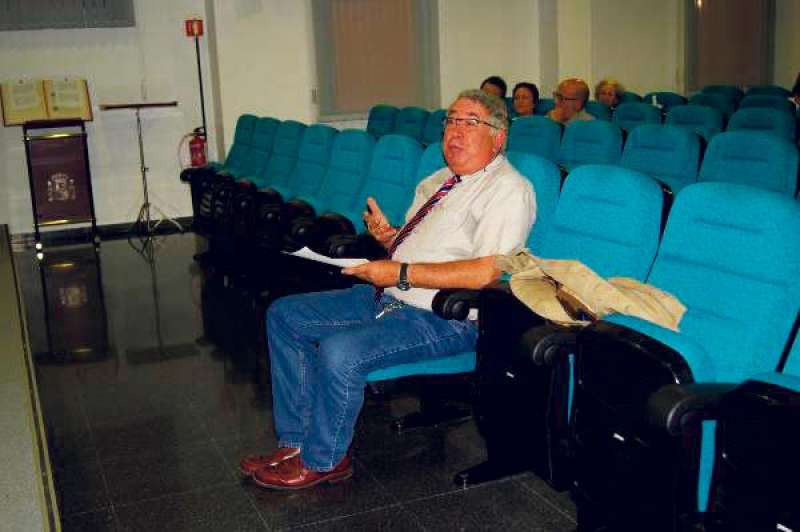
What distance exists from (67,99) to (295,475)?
19.3 ft

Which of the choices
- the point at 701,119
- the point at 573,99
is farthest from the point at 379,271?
the point at 573,99

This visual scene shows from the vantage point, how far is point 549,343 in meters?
2.25

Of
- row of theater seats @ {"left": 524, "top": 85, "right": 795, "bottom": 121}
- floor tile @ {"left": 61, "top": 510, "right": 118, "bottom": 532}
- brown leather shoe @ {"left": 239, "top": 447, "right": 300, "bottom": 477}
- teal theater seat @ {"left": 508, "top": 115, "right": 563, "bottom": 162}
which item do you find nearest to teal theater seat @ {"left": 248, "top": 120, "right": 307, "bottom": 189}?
teal theater seat @ {"left": 508, "top": 115, "right": 563, "bottom": 162}

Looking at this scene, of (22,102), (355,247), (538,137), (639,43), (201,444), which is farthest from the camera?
(639,43)

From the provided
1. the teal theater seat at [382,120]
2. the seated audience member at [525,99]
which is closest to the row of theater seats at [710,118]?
the seated audience member at [525,99]

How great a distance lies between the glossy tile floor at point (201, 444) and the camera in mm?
2777

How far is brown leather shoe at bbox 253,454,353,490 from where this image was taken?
2.93 m

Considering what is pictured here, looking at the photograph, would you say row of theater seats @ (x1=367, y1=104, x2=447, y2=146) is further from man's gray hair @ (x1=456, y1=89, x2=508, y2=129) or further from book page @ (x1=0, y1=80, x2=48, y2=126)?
man's gray hair @ (x1=456, y1=89, x2=508, y2=129)

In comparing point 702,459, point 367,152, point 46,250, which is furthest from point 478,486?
point 46,250

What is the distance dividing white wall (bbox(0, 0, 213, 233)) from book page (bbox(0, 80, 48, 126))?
271 mm

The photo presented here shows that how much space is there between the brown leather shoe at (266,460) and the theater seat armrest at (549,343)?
42.7 inches

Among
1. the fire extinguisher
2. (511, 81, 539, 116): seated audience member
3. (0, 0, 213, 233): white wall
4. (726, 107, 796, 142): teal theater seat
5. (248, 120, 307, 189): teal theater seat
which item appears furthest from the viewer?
the fire extinguisher

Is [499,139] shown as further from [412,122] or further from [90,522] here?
[412,122]

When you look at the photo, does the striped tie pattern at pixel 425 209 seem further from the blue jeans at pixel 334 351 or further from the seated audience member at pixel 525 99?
the seated audience member at pixel 525 99
